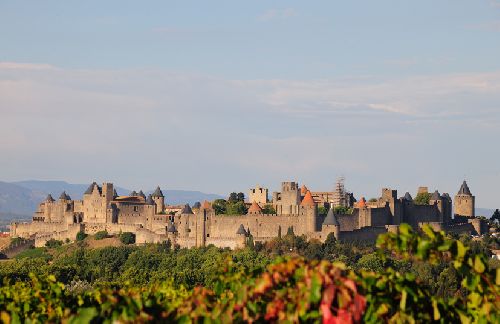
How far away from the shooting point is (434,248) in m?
13.5

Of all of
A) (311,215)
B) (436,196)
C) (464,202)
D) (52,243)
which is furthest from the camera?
(464,202)

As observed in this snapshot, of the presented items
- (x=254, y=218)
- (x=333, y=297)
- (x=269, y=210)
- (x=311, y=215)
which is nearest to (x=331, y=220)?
(x=311, y=215)

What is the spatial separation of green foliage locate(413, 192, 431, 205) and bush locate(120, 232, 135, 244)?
2116cm

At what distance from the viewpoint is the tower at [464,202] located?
91000mm

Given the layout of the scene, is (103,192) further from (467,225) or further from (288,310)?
(288,310)

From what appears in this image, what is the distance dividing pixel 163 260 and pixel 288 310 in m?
60.0

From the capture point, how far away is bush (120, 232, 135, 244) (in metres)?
83.0

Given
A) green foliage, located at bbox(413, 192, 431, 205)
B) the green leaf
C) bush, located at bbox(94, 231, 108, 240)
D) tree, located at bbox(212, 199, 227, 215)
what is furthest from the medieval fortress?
the green leaf

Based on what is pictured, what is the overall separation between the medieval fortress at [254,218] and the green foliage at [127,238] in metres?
0.64

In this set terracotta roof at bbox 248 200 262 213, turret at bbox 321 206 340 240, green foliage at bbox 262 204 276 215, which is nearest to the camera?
turret at bbox 321 206 340 240

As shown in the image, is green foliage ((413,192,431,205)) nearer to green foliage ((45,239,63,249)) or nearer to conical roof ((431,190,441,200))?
conical roof ((431,190,441,200))

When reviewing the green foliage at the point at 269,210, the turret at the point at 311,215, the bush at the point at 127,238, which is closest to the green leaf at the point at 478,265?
the turret at the point at 311,215

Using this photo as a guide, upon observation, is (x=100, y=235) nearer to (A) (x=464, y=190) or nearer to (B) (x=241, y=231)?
(B) (x=241, y=231)

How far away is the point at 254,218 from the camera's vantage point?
77.2 m
